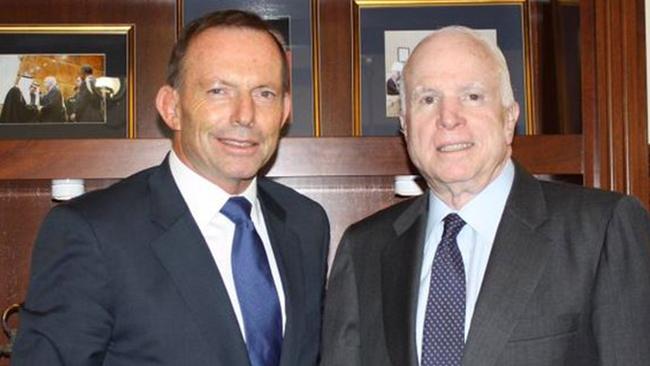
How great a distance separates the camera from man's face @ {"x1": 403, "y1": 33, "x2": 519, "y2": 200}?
5.03 ft

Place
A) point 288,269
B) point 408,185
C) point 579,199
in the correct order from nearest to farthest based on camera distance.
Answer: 1. point 579,199
2. point 288,269
3. point 408,185

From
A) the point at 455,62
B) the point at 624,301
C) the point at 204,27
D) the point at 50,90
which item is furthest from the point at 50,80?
the point at 624,301

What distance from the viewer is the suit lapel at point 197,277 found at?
1.54m

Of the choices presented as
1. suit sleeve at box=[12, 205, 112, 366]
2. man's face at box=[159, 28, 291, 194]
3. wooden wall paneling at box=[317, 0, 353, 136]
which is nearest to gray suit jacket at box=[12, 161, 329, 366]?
suit sleeve at box=[12, 205, 112, 366]

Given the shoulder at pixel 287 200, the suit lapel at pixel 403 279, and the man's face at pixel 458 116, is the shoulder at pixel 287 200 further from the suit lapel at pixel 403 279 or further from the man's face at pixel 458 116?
the man's face at pixel 458 116

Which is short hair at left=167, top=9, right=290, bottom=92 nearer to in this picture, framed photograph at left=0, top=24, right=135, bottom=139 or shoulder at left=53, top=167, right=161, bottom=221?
shoulder at left=53, top=167, right=161, bottom=221

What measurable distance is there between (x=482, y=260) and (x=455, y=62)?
38cm

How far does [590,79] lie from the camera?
80.0 inches

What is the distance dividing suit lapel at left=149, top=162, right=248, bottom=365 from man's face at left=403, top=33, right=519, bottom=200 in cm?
Result: 46

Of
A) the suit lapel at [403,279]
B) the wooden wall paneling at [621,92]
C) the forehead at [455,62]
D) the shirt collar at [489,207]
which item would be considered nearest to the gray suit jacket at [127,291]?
the suit lapel at [403,279]

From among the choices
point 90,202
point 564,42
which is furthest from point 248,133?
point 564,42

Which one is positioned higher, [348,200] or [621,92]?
[621,92]

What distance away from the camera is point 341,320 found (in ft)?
5.62

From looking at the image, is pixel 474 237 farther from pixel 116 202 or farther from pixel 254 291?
pixel 116 202
